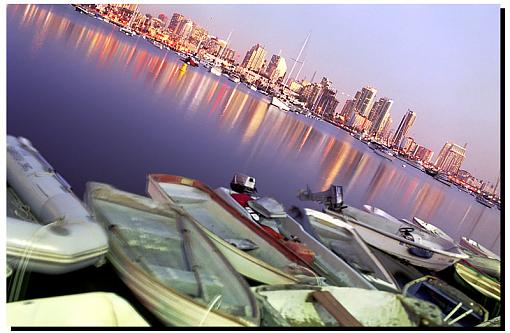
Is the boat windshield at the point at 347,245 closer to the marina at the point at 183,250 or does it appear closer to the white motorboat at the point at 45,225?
the marina at the point at 183,250

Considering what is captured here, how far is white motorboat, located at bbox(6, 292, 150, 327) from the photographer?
283cm

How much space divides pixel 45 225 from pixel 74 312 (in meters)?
1.39

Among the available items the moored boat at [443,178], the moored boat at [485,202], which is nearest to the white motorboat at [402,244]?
the moored boat at [485,202]

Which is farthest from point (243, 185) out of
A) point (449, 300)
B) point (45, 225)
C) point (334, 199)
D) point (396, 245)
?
point (45, 225)

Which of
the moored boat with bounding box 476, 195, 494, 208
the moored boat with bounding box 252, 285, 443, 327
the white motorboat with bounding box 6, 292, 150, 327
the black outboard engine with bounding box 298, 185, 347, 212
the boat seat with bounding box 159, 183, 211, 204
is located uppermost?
the moored boat with bounding box 476, 195, 494, 208

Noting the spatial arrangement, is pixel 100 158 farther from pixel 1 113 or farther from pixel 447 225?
pixel 447 225

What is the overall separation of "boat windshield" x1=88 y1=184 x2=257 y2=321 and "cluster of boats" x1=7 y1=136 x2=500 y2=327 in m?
0.01

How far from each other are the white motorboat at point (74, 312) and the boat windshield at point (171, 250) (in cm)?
89

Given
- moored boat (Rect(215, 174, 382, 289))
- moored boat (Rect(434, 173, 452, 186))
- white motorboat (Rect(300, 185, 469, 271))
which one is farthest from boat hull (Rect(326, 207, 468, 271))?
moored boat (Rect(434, 173, 452, 186))

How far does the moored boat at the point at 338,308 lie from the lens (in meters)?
4.35

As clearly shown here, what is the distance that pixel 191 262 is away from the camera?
4.96 metres

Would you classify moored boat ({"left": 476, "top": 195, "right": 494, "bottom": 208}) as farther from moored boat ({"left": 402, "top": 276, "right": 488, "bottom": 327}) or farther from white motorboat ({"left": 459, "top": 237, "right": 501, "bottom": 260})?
moored boat ({"left": 402, "top": 276, "right": 488, "bottom": 327})
